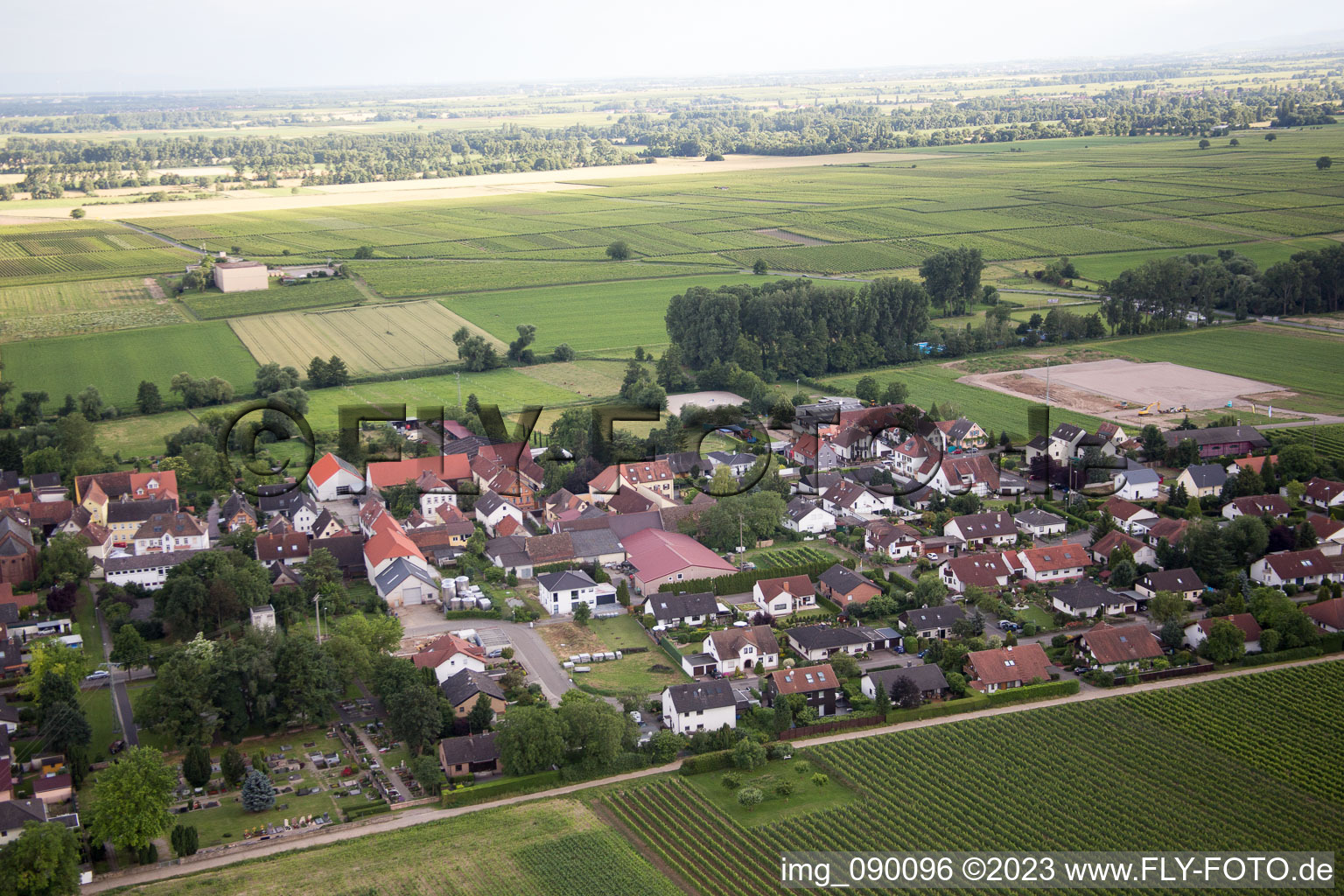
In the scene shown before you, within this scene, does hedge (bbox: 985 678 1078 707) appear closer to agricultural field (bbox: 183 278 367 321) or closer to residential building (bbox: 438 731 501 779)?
residential building (bbox: 438 731 501 779)

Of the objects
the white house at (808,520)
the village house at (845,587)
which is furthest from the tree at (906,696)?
the white house at (808,520)

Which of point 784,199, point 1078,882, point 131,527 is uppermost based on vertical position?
point 784,199

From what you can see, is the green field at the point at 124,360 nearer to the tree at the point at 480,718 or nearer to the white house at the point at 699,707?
the tree at the point at 480,718

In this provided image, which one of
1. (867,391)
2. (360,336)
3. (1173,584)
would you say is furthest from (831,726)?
(360,336)

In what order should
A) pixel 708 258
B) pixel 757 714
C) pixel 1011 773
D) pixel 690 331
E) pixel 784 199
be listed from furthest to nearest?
1. pixel 784 199
2. pixel 708 258
3. pixel 690 331
4. pixel 757 714
5. pixel 1011 773

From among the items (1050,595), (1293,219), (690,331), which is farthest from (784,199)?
(1050,595)

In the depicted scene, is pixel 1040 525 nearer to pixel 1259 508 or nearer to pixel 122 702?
pixel 1259 508

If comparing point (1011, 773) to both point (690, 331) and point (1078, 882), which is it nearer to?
point (1078, 882)
